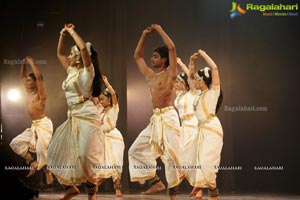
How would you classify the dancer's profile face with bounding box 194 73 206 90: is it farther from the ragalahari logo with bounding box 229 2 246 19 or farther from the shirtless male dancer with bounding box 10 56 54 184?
the shirtless male dancer with bounding box 10 56 54 184

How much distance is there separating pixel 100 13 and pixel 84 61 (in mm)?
1465

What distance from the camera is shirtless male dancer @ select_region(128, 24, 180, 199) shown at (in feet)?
20.1

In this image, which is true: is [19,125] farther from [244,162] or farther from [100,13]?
[244,162]

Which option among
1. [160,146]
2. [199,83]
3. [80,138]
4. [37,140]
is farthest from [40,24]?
[160,146]

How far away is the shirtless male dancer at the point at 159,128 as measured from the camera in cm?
614

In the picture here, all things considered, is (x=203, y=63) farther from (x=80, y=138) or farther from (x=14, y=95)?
(x=14, y=95)

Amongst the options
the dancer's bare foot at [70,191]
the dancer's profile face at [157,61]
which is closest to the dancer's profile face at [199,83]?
the dancer's profile face at [157,61]

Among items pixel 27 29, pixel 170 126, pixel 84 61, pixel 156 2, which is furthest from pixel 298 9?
pixel 27 29

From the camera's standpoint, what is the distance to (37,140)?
6.94m

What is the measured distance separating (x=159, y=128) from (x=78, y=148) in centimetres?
99

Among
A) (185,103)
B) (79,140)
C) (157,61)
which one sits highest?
(157,61)

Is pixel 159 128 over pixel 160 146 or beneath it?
over

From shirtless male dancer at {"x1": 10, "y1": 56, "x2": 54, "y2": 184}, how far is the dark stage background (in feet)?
0.29

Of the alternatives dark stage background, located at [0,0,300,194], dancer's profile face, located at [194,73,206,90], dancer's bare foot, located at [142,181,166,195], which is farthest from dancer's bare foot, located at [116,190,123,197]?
dancer's profile face, located at [194,73,206,90]
